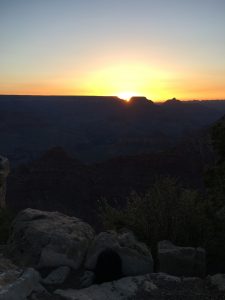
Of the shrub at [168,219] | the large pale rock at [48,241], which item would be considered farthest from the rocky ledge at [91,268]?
the shrub at [168,219]

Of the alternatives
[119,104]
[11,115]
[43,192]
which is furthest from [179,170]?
[119,104]

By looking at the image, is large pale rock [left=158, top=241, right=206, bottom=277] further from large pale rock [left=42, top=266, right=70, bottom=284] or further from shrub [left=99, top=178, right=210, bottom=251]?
large pale rock [left=42, top=266, right=70, bottom=284]

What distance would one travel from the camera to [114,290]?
7.82 meters

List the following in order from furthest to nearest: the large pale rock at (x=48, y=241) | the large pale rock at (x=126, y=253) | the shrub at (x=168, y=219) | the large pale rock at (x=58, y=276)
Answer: the shrub at (x=168, y=219) → the large pale rock at (x=48, y=241) → the large pale rock at (x=126, y=253) → the large pale rock at (x=58, y=276)

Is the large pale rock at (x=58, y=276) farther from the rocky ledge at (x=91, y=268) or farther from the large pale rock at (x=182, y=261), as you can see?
the large pale rock at (x=182, y=261)

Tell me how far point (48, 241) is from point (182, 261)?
8.54 feet

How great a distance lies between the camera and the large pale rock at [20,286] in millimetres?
6978

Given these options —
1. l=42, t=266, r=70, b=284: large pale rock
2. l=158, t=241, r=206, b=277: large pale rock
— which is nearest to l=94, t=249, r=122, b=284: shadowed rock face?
l=42, t=266, r=70, b=284: large pale rock

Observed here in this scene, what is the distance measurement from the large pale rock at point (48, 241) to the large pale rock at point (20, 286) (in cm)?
84

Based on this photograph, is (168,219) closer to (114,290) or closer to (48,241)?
(48,241)

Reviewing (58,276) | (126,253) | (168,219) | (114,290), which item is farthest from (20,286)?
(168,219)

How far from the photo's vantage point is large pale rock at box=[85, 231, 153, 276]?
8.68m

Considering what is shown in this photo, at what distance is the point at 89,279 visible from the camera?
8289 mm

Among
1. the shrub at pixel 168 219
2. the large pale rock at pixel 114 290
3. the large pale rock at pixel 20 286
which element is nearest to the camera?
the large pale rock at pixel 20 286
